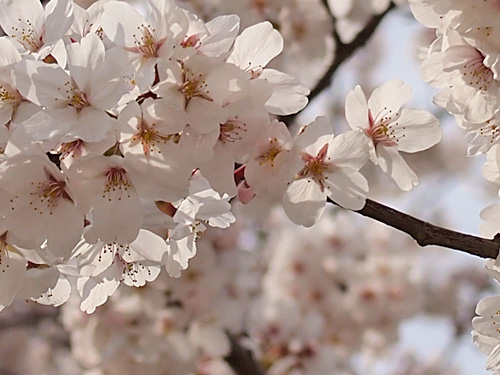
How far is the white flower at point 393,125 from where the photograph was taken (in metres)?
1.15

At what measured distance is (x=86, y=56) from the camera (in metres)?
0.96

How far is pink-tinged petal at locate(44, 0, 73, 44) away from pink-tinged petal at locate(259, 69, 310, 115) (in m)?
0.26

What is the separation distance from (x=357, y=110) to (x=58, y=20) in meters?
0.43

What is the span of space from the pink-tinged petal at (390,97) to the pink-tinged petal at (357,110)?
16mm

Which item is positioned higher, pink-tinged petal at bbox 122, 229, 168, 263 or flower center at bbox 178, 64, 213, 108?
flower center at bbox 178, 64, 213, 108

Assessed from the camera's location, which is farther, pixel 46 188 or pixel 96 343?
pixel 96 343

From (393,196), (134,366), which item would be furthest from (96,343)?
(393,196)

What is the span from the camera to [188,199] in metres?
1.08

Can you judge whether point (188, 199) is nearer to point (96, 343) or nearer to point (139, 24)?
point (139, 24)

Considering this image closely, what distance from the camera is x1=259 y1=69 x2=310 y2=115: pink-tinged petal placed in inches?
40.6

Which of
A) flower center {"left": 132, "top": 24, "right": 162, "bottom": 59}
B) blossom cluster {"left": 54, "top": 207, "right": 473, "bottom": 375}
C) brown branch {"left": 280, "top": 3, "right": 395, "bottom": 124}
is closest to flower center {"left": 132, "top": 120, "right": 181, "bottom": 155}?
flower center {"left": 132, "top": 24, "right": 162, "bottom": 59}

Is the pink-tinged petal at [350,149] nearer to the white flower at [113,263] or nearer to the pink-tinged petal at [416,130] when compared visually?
the pink-tinged petal at [416,130]

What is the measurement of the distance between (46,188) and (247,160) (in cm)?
25

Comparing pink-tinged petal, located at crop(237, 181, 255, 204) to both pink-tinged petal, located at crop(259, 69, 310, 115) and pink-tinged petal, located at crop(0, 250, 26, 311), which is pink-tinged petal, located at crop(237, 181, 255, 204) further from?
pink-tinged petal, located at crop(0, 250, 26, 311)
